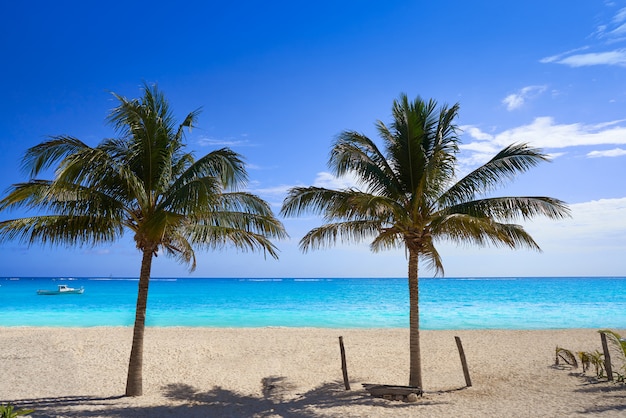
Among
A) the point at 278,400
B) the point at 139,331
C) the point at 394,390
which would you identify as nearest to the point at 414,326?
the point at 394,390

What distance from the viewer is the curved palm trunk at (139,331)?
970cm

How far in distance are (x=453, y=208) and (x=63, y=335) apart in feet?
55.3

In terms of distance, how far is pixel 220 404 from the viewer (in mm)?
9812

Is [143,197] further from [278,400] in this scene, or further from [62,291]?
[62,291]

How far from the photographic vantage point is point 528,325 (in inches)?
1094

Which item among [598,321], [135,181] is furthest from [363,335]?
[598,321]

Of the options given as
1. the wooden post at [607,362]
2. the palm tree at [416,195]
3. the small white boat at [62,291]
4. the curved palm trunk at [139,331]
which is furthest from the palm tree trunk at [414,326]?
the small white boat at [62,291]

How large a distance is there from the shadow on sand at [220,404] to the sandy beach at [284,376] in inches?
0.9

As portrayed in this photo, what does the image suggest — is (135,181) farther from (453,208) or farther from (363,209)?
(453,208)

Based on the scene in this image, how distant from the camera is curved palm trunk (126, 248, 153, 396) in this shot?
9.70 meters

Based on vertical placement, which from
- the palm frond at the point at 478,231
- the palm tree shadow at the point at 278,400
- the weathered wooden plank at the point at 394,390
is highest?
the palm frond at the point at 478,231

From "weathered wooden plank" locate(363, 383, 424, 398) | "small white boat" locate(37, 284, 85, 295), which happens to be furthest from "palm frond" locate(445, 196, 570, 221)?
"small white boat" locate(37, 284, 85, 295)

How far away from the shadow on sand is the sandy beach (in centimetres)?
2

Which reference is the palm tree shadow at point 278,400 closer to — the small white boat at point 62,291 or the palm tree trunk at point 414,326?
the palm tree trunk at point 414,326
